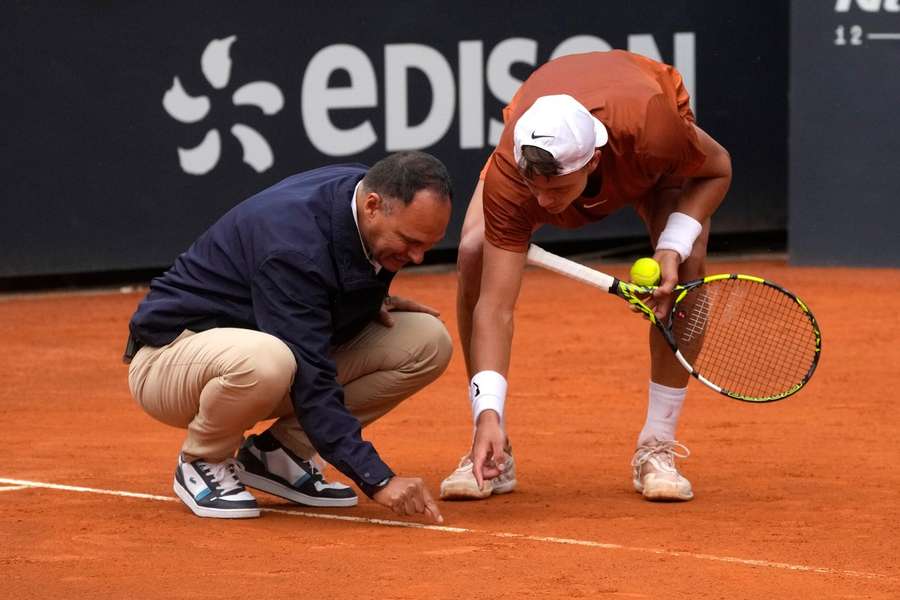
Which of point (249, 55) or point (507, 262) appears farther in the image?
point (249, 55)

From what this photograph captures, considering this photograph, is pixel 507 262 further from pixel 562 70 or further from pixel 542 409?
pixel 542 409

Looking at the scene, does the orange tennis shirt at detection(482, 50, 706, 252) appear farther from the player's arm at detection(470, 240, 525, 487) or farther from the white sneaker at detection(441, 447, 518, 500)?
the white sneaker at detection(441, 447, 518, 500)

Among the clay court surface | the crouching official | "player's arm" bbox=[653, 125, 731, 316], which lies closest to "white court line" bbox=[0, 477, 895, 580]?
the clay court surface

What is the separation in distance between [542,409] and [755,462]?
1259 millimetres

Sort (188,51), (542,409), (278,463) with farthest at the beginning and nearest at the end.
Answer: (188,51) → (542,409) → (278,463)

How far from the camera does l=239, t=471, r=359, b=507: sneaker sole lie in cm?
484

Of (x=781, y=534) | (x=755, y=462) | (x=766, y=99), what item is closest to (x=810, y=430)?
(x=755, y=462)

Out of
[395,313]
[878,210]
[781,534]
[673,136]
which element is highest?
[673,136]

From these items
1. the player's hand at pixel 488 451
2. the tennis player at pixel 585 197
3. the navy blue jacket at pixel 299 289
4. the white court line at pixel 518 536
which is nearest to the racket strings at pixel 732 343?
the tennis player at pixel 585 197

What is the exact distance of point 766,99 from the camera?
11.5m

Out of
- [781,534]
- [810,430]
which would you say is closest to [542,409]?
[810,430]

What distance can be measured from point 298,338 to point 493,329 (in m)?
0.55

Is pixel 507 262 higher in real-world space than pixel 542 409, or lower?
higher

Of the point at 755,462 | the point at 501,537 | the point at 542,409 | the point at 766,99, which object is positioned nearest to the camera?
the point at 501,537
